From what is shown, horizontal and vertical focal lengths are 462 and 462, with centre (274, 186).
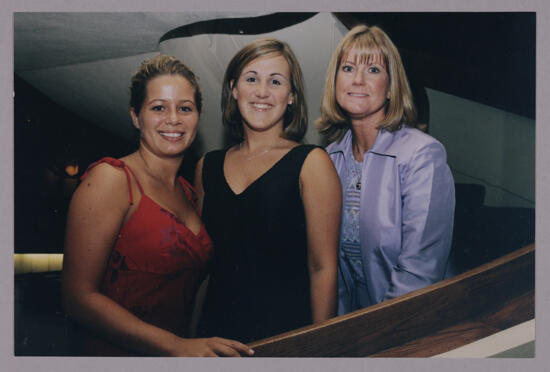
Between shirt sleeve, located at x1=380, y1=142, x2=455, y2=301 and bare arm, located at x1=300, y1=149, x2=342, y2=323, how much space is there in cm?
26

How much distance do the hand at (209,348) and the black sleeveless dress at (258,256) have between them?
0.21 feet

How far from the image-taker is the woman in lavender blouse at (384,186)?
1886 mm

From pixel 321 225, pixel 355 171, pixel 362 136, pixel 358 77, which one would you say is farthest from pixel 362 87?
pixel 321 225

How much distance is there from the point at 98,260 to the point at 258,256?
612 millimetres

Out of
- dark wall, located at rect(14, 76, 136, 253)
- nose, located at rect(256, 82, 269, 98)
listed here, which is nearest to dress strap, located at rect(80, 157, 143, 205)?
dark wall, located at rect(14, 76, 136, 253)

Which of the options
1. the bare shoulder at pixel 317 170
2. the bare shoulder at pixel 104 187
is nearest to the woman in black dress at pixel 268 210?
the bare shoulder at pixel 317 170

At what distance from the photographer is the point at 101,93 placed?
2.02m

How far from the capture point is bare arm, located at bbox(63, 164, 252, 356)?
1.74 metres

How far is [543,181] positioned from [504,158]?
7.9 inches

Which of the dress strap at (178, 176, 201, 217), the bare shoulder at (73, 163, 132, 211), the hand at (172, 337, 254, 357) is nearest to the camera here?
the bare shoulder at (73, 163, 132, 211)

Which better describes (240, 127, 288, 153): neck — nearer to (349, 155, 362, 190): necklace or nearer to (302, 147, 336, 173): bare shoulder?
(302, 147, 336, 173): bare shoulder

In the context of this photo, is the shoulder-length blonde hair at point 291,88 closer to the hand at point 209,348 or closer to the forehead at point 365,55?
the forehead at point 365,55

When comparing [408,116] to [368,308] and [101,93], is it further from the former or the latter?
[101,93]

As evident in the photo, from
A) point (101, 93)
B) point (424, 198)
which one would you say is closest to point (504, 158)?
point (424, 198)
